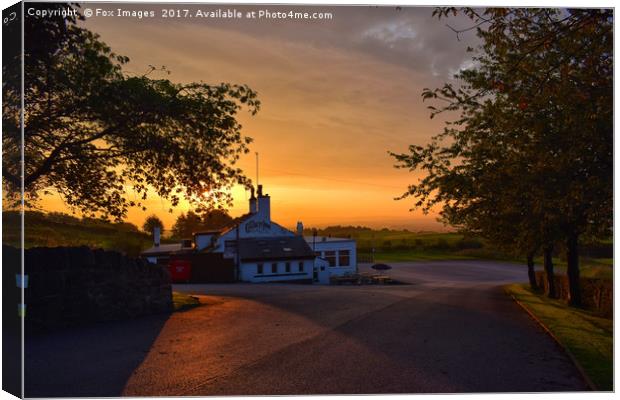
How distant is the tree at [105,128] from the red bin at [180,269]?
3017 centimetres

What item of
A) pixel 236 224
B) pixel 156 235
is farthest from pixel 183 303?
pixel 156 235

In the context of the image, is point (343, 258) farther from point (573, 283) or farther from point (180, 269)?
point (573, 283)

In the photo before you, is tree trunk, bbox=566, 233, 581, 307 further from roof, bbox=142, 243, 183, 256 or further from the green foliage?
roof, bbox=142, 243, 183, 256

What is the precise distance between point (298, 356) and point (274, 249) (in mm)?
37719

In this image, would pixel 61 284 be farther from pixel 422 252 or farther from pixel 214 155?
pixel 422 252

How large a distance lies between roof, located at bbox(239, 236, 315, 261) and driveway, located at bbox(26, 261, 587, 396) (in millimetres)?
30608

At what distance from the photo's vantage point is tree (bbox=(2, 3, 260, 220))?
1159 cm

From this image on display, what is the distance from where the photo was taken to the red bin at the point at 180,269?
44219 mm

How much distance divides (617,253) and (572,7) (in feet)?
14.5

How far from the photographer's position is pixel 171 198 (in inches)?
583

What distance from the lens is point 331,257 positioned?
190ft

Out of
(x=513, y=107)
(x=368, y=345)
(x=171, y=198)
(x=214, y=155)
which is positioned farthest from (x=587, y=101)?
(x=171, y=198)

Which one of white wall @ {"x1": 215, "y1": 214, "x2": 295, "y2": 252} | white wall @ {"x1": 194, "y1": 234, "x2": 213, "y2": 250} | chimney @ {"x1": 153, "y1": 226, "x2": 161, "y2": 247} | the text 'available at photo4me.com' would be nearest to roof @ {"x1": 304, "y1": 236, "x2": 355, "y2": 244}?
white wall @ {"x1": 215, "y1": 214, "x2": 295, "y2": 252}

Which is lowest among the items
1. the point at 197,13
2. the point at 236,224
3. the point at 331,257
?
the point at 331,257
